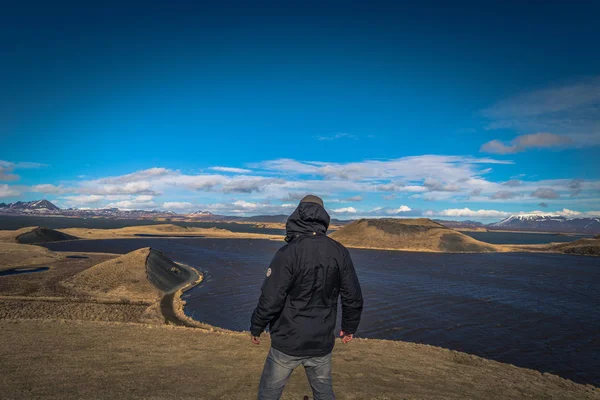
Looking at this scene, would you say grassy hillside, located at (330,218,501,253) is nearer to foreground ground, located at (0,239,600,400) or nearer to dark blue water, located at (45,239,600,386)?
dark blue water, located at (45,239,600,386)

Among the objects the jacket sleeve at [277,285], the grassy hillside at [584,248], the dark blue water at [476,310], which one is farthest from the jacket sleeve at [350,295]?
the grassy hillside at [584,248]

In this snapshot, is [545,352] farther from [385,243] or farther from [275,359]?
[385,243]

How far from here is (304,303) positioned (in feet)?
16.3

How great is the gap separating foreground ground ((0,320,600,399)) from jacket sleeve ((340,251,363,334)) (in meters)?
5.17

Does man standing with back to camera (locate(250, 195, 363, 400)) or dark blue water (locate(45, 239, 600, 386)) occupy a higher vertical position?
man standing with back to camera (locate(250, 195, 363, 400))

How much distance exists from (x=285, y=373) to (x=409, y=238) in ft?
364

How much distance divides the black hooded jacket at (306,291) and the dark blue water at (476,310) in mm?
18756

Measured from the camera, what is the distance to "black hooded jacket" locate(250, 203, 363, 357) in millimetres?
4879

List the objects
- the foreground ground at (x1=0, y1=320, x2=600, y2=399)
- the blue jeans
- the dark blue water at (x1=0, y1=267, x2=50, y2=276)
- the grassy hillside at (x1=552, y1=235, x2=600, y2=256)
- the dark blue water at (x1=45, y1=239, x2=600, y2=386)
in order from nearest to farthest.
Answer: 1. the blue jeans
2. the foreground ground at (x1=0, y1=320, x2=600, y2=399)
3. the dark blue water at (x1=45, y1=239, x2=600, y2=386)
4. the dark blue water at (x1=0, y1=267, x2=50, y2=276)
5. the grassy hillside at (x1=552, y1=235, x2=600, y2=256)

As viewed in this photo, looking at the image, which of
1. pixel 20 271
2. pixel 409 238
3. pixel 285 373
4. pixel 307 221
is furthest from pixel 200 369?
pixel 409 238

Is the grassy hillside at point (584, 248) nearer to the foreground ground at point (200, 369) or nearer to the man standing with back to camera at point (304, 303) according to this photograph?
the foreground ground at point (200, 369)

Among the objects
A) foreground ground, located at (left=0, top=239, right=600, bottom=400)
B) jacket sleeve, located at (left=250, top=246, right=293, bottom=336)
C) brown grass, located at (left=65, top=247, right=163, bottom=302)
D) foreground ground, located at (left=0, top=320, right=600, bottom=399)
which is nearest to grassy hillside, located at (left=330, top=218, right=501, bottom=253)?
brown grass, located at (left=65, top=247, right=163, bottom=302)

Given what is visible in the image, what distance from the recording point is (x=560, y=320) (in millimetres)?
29156

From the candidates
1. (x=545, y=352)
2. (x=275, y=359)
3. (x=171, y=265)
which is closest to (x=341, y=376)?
→ (x=275, y=359)
